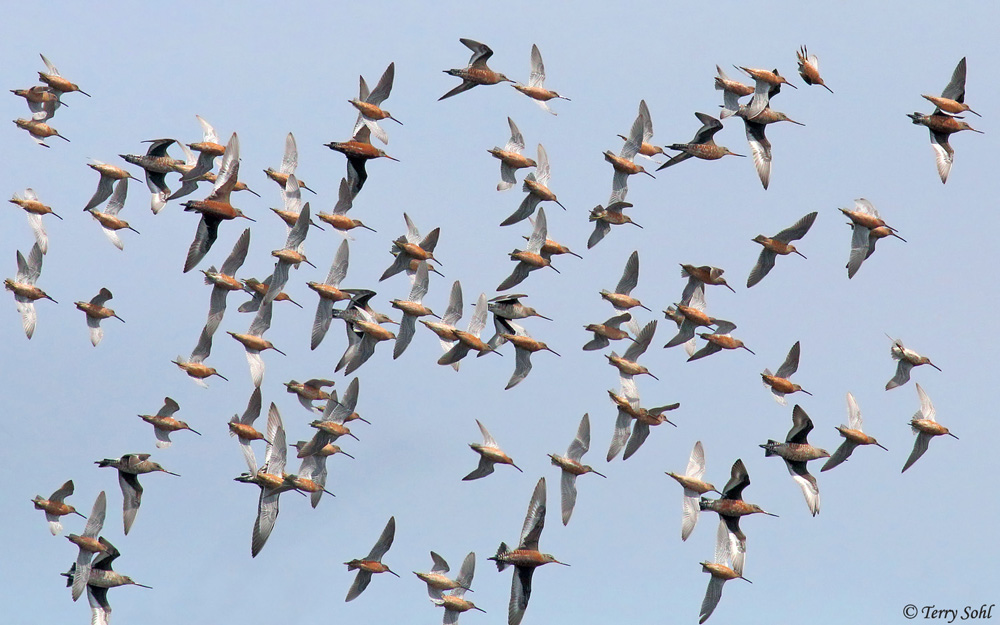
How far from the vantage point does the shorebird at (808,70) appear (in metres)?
67.0

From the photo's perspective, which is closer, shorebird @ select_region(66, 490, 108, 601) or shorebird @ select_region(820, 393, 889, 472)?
shorebird @ select_region(820, 393, 889, 472)

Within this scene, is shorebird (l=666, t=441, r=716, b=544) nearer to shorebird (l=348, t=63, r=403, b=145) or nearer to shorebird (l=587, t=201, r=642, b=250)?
shorebird (l=587, t=201, r=642, b=250)

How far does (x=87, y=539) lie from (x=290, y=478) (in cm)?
1008

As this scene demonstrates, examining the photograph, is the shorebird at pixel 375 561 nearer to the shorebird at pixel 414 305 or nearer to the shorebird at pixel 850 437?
the shorebird at pixel 414 305

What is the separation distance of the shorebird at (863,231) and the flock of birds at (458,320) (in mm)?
58

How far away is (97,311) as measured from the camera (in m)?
80.2

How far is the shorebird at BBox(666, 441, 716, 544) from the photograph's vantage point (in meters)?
72.5

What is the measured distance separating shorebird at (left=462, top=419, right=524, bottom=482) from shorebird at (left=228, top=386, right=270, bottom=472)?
930 cm

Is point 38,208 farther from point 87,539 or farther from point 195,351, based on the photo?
point 87,539

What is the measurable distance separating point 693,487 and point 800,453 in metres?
5.04

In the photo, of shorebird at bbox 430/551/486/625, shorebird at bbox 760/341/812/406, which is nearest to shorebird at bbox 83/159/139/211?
shorebird at bbox 430/551/486/625

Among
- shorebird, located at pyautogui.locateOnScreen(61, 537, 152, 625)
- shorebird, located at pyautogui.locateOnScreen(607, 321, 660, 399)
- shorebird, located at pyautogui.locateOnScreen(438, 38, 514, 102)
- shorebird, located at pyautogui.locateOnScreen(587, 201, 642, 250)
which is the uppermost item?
shorebird, located at pyautogui.locateOnScreen(438, 38, 514, 102)

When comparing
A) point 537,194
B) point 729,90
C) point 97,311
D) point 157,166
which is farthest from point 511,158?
point 97,311

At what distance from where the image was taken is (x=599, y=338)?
75688mm
